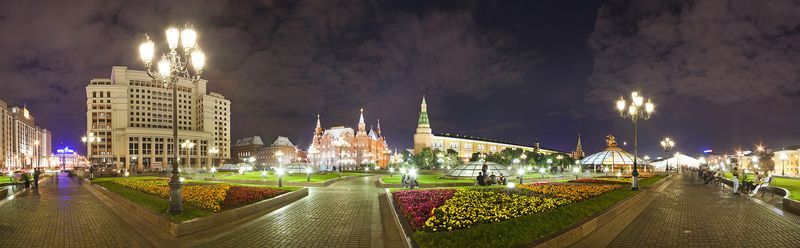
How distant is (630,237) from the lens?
12.2m

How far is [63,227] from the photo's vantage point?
14.1 metres

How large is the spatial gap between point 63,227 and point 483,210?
12.8m

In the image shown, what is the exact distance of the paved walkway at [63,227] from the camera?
11.9 metres

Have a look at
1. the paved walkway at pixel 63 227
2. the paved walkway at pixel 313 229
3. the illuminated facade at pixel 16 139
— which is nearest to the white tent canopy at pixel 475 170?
the paved walkway at pixel 313 229

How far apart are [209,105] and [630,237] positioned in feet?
510

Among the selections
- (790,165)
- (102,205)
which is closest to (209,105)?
(102,205)

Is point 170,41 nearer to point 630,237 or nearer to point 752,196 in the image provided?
point 630,237

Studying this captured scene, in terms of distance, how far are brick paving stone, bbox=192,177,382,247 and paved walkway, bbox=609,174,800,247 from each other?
687 centimetres

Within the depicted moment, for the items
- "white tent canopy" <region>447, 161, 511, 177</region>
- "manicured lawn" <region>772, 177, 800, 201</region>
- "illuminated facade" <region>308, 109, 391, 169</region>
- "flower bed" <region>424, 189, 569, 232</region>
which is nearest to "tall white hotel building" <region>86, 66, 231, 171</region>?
"illuminated facade" <region>308, 109, 391, 169</region>

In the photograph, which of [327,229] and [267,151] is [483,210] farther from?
[267,151]

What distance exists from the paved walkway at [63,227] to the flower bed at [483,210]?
24.4 feet

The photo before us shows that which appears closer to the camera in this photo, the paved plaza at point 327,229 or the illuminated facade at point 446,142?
the paved plaza at point 327,229

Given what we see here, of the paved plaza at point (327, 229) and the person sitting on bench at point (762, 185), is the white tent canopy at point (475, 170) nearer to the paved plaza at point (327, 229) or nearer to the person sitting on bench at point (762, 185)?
the person sitting on bench at point (762, 185)

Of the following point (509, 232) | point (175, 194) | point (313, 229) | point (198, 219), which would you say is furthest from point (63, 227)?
point (509, 232)
